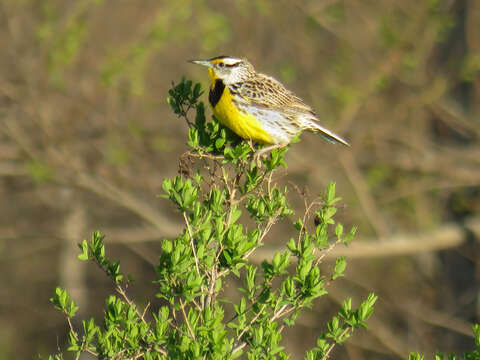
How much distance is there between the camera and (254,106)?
15.8 feet

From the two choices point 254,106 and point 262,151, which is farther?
point 254,106

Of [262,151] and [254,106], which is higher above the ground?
[262,151]

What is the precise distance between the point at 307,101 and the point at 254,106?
4924mm

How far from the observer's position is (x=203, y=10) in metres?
8.92

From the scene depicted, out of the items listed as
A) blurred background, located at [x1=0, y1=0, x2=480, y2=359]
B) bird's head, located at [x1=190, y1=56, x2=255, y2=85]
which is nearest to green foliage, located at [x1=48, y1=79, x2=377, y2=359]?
bird's head, located at [x1=190, y1=56, x2=255, y2=85]

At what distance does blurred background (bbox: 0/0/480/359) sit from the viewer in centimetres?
859

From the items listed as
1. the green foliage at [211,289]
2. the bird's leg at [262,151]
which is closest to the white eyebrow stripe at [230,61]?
the bird's leg at [262,151]

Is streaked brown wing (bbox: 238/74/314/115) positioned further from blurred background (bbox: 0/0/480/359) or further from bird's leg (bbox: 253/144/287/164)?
blurred background (bbox: 0/0/480/359)

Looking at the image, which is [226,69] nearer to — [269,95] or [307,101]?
[269,95]

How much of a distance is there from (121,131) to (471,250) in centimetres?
464

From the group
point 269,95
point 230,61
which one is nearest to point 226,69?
point 230,61

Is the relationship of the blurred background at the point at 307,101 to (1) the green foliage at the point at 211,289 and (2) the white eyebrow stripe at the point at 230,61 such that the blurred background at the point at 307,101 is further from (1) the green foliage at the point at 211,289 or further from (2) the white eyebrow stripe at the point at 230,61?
(1) the green foliage at the point at 211,289

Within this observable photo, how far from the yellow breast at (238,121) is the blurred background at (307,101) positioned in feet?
11.2

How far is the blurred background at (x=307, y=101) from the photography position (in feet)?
28.2
